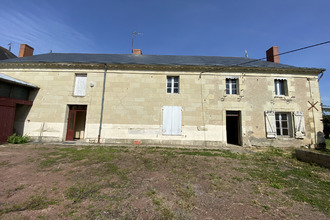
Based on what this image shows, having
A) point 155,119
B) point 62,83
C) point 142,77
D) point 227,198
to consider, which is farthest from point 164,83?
point 227,198

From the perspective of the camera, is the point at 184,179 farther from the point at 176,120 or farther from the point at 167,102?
the point at 167,102

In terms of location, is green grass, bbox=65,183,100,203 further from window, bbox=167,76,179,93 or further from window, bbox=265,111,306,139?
window, bbox=265,111,306,139

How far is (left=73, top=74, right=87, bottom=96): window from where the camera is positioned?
357 inches

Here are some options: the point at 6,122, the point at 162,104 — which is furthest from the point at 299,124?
the point at 6,122

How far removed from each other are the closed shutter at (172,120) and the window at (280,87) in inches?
251

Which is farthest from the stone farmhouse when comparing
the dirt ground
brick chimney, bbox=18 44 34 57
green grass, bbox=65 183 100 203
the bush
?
green grass, bbox=65 183 100 203

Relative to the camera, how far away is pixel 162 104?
8.88m

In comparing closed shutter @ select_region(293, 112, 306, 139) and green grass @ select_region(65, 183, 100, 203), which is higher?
closed shutter @ select_region(293, 112, 306, 139)

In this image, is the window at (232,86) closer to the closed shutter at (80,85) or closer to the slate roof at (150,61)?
the slate roof at (150,61)

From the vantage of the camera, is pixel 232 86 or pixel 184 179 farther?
pixel 232 86

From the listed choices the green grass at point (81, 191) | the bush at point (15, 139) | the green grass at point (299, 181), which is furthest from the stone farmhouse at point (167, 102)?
the green grass at point (81, 191)

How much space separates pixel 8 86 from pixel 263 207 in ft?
38.5

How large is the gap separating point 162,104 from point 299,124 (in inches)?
327

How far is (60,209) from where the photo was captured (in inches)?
89.9
